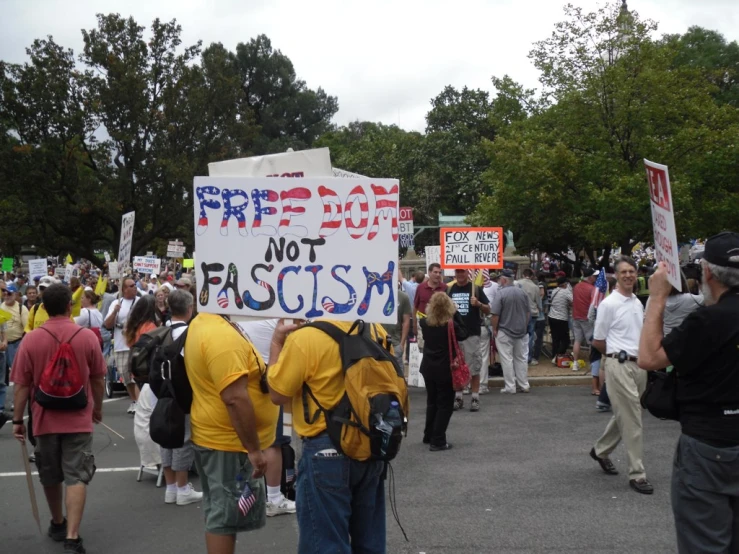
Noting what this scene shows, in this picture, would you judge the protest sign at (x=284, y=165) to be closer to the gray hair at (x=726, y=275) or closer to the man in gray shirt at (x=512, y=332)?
the gray hair at (x=726, y=275)

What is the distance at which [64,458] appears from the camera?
5340 millimetres

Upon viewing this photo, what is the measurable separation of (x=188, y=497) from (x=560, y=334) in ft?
30.9

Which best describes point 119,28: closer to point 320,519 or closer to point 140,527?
point 140,527

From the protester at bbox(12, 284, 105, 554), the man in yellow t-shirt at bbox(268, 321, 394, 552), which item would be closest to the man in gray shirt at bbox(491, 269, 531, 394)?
the protester at bbox(12, 284, 105, 554)

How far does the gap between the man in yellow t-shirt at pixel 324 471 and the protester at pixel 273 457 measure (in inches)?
100

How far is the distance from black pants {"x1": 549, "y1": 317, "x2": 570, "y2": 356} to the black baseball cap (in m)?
11.0

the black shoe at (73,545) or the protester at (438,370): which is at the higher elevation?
the protester at (438,370)

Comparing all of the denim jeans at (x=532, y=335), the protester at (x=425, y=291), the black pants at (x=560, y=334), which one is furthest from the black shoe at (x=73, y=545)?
the black pants at (x=560, y=334)

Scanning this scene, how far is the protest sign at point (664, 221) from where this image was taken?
3.65 m

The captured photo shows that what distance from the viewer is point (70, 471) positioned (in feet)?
17.4

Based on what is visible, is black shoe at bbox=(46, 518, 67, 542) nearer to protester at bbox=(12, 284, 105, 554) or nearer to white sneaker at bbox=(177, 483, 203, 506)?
protester at bbox=(12, 284, 105, 554)

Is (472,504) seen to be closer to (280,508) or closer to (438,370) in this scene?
(280,508)

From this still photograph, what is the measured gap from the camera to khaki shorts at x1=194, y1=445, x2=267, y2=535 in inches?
161

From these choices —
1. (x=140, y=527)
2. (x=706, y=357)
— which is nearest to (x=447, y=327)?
(x=140, y=527)
